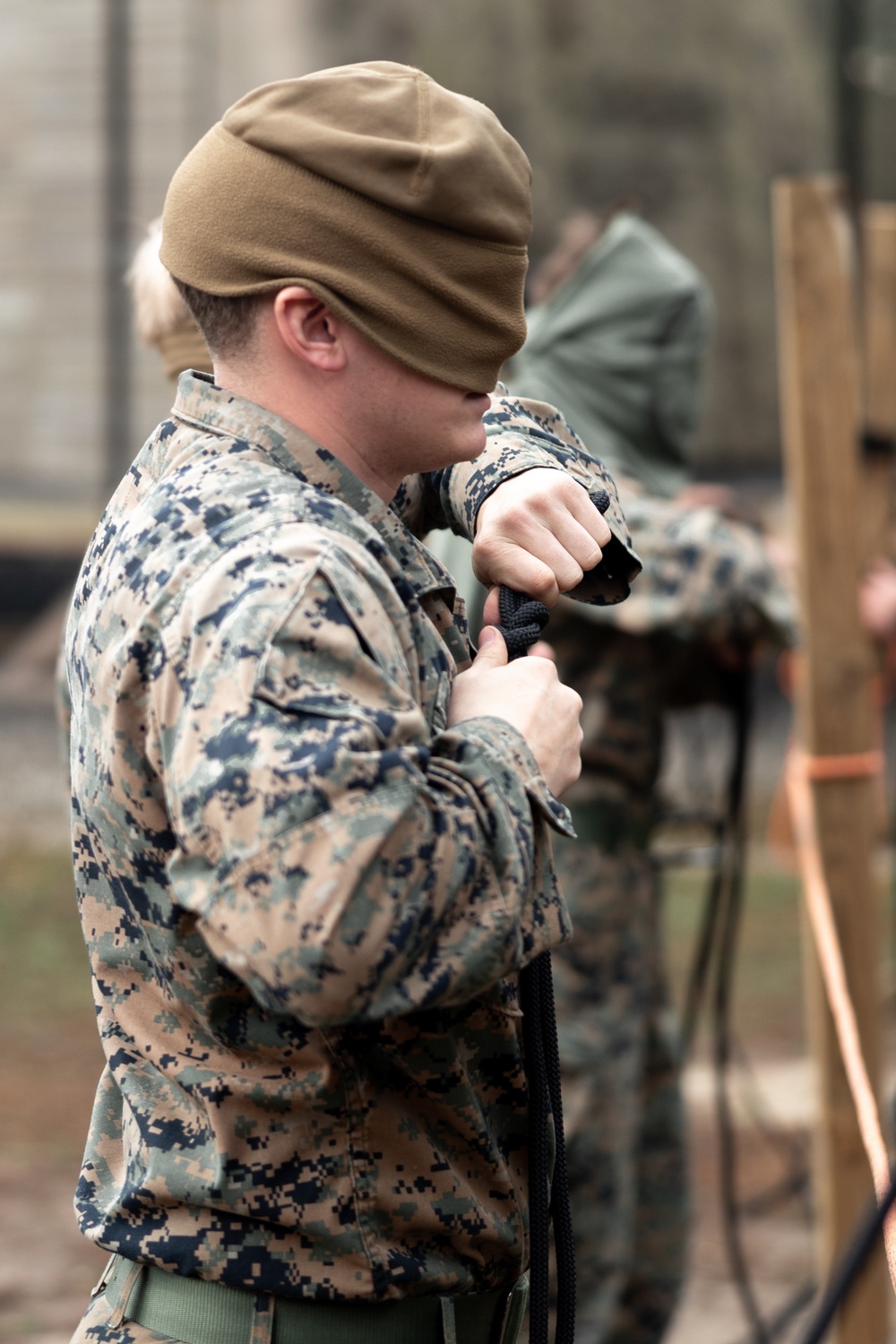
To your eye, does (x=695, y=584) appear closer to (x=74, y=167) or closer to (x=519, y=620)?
(x=519, y=620)

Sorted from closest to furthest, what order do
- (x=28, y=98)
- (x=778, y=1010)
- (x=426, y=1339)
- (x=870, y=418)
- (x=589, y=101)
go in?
(x=426, y=1339) < (x=870, y=418) < (x=778, y=1010) < (x=28, y=98) < (x=589, y=101)

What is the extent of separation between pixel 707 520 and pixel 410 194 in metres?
1.93

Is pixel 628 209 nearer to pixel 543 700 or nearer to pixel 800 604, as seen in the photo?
pixel 800 604

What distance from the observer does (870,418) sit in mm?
3551

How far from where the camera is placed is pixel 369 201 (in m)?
1.32

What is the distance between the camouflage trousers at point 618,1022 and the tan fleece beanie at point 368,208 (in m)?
1.85

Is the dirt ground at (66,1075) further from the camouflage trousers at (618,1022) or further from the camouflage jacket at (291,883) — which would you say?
the camouflage jacket at (291,883)

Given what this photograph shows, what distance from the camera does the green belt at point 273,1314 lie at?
1405 mm

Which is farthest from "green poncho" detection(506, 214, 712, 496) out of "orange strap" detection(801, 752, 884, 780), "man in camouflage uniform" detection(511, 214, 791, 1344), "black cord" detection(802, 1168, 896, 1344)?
"black cord" detection(802, 1168, 896, 1344)

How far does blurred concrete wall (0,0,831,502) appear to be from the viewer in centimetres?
759

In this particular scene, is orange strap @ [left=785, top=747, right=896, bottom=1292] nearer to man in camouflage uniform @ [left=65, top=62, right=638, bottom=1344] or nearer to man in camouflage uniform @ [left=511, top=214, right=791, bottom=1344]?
man in camouflage uniform @ [left=511, top=214, right=791, bottom=1344]

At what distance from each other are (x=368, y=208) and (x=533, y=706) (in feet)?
1.34

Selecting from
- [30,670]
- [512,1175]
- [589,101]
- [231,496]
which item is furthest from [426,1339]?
[589,101]

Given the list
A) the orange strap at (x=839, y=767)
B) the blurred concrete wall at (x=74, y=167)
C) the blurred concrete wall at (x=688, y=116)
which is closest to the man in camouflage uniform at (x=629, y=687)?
the orange strap at (x=839, y=767)
